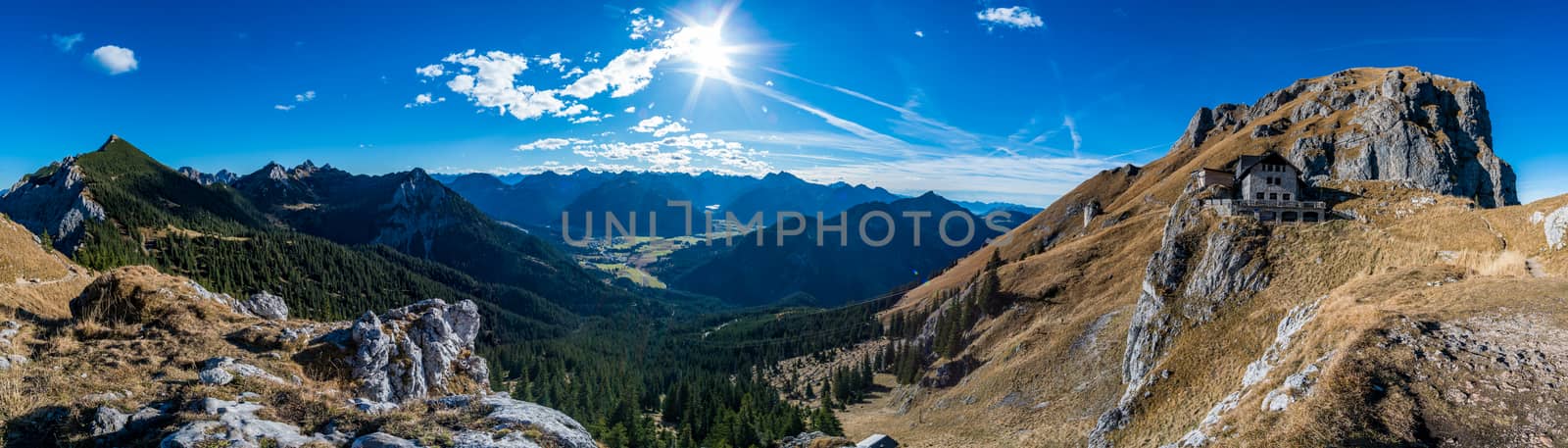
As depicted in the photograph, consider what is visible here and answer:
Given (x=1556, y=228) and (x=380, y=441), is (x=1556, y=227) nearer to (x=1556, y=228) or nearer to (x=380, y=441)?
(x=1556, y=228)

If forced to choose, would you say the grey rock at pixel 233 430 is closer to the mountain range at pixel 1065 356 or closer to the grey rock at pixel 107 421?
the mountain range at pixel 1065 356

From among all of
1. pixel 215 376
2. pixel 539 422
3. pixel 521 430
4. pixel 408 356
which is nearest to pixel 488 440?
pixel 521 430

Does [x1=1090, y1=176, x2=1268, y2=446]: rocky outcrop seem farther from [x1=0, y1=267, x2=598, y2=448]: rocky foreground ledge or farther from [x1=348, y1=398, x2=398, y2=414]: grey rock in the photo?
[x1=348, y1=398, x2=398, y2=414]: grey rock

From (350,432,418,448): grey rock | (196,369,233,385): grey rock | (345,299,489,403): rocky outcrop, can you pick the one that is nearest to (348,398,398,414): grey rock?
(350,432,418,448): grey rock

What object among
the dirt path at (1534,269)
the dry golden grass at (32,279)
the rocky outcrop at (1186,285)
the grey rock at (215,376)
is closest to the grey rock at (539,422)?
the grey rock at (215,376)

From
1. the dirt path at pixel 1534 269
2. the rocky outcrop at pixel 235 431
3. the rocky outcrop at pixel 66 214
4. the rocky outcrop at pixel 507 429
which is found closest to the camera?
the rocky outcrop at pixel 235 431

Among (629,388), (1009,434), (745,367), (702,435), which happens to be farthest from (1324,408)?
(745,367)

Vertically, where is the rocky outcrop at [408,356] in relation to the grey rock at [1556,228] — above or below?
below
